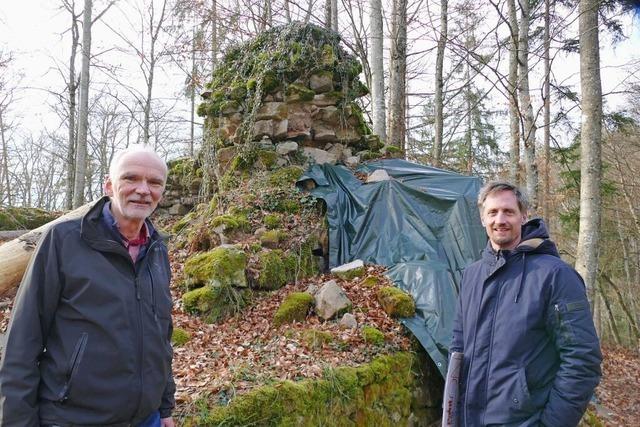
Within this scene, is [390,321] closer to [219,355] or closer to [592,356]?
[219,355]

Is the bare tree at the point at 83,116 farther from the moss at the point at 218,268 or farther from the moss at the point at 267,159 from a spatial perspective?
the moss at the point at 218,268

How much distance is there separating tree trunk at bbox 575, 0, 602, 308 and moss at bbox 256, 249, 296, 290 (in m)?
4.33

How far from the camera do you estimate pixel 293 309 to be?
16.4 ft

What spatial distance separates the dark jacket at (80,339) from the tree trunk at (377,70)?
8.47m

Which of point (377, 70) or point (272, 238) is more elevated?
point (377, 70)

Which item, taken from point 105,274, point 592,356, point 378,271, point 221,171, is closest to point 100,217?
point 105,274

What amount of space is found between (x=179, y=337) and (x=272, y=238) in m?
2.13

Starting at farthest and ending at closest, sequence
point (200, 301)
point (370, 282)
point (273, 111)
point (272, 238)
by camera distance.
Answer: point (273, 111) → point (272, 238) → point (370, 282) → point (200, 301)

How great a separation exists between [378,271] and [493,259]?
11.3 ft

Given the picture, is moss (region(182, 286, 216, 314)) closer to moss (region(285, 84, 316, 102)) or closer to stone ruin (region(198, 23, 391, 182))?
stone ruin (region(198, 23, 391, 182))

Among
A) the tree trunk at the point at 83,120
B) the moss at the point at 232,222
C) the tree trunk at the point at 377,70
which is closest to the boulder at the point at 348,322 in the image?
the moss at the point at 232,222

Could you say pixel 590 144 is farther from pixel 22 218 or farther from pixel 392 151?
pixel 22 218

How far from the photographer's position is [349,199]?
675 centimetres

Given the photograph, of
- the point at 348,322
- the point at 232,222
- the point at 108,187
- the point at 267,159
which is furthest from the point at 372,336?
the point at 267,159
